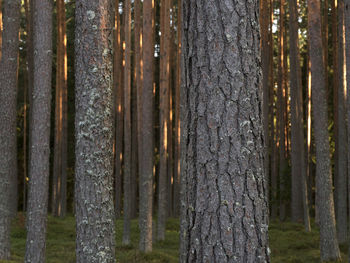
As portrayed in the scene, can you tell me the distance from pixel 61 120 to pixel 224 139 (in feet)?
69.8

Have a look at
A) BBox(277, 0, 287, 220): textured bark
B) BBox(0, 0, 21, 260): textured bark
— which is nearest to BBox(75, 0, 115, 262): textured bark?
BBox(0, 0, 21, 260): textured bark

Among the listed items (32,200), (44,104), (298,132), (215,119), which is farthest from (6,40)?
(298,132)

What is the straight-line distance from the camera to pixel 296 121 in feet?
64.5

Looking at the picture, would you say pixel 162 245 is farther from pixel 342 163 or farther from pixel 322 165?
pixel 342 163

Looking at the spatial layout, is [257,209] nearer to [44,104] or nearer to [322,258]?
[44,104]

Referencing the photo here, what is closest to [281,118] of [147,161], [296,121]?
[296,121]

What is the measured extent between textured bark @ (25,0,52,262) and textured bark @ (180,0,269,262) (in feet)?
20.5

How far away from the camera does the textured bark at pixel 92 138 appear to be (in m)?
5.54

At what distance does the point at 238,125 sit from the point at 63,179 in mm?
21044

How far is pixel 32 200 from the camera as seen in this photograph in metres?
8.62

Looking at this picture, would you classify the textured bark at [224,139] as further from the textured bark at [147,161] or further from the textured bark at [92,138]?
the textured bark at [147,161]

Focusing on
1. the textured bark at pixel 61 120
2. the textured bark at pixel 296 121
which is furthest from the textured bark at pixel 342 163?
the textured bark at pixel 61 120

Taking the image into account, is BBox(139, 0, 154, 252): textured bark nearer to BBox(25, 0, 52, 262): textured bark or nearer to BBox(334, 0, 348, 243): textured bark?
BBox(25, 0, 52, 262): textured bark

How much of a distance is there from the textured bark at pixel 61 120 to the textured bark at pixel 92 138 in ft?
52.7
